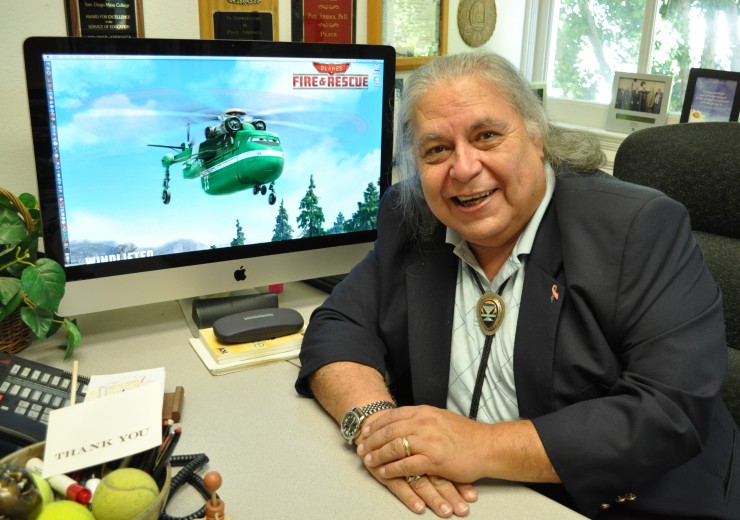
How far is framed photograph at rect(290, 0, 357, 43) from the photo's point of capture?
1.84 meters

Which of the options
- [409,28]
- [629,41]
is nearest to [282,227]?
[409,28]

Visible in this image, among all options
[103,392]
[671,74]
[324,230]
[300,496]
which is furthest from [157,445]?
[671,74]

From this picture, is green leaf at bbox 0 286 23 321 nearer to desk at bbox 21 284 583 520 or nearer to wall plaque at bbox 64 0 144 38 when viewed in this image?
desk at bbox 21 284 583 520

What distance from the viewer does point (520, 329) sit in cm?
116

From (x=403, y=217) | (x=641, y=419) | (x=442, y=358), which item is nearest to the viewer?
(x=641, y=419)

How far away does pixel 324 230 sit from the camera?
1605 millimetres

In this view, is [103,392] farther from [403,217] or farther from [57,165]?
[403,217]

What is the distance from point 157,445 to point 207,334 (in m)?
0.58

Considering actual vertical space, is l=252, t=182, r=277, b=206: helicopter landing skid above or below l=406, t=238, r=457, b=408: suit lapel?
above

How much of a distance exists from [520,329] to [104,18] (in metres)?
1.16

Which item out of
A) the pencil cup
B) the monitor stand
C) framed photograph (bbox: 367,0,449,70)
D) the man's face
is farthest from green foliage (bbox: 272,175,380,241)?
the pencil cup

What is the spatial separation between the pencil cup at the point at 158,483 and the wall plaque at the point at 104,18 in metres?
→ 1.03

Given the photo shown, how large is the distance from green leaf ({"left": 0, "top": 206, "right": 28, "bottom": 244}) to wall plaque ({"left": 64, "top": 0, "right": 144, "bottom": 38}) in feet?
1.58

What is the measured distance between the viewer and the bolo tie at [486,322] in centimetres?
122
